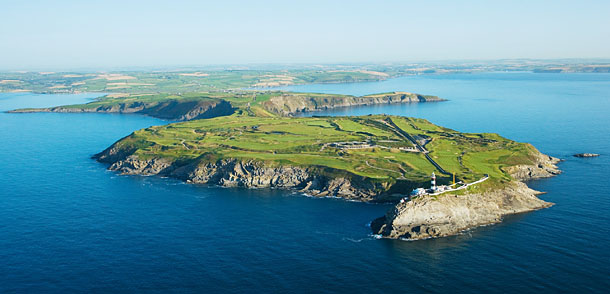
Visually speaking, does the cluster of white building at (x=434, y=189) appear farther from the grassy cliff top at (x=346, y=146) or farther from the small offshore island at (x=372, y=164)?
the grassy cliff top at (x=346, y=146)

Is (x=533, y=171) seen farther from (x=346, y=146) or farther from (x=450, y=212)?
(x=346, y=146)

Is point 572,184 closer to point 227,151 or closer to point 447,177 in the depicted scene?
point 447,177

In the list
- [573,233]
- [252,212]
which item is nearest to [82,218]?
[252,212]

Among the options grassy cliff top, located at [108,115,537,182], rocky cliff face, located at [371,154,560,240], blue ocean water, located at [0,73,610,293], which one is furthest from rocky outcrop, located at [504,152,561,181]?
rocky cliff face, located at [371,154,560,240]

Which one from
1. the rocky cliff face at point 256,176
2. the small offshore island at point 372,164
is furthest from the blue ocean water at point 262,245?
the rocky cliff face at point 256,176

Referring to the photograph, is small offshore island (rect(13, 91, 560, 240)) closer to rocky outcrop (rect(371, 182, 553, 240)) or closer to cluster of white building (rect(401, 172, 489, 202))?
rocky outcrop (rect(371, 182, 553, 240))
